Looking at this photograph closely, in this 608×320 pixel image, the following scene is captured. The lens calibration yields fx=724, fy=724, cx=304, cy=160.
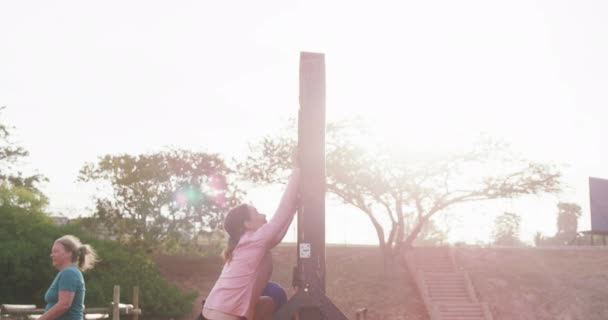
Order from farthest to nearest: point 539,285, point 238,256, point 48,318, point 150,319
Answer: point 539,285, point 150,319, point 48,318, point 238,256

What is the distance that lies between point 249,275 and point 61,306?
1.74 m

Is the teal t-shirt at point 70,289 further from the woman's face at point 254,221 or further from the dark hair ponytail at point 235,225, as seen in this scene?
the woman's face at point 254,221

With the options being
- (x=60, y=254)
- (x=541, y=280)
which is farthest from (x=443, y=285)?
(x=60, y=254)

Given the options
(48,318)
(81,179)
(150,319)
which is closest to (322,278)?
(48,318)

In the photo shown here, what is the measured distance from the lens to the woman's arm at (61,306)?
510 centimetres

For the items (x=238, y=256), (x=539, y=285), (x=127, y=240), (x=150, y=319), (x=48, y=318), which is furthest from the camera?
(x=127, y=240)

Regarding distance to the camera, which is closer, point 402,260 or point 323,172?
point 323,172

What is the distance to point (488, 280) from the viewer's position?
31516 millimetres

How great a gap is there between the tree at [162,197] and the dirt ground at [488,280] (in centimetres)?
191

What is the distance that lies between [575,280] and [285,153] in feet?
45.9

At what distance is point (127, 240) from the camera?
33438mm

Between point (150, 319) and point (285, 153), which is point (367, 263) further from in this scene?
point (150, 319)

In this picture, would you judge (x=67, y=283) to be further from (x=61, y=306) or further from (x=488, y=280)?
(x=488, y=280)

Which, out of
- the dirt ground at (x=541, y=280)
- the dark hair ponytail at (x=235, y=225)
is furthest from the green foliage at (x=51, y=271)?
the dark hair ponytail at (x=235, y=225)
